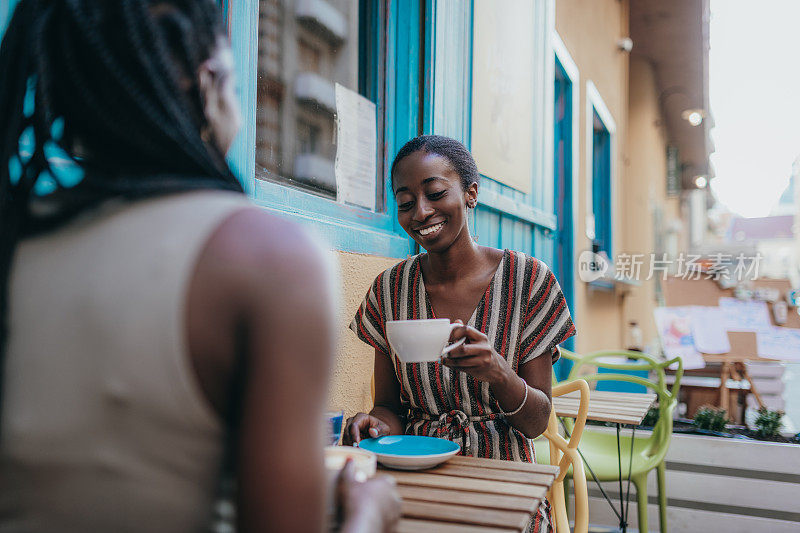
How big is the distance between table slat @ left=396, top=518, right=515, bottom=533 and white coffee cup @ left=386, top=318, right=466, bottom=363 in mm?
365

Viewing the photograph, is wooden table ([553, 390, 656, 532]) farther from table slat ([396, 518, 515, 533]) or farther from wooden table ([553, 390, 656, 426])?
table slat ([396, 518, 515, 533])

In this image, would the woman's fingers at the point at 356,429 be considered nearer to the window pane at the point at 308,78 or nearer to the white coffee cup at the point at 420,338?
the white coffee cup at the point at 420,338

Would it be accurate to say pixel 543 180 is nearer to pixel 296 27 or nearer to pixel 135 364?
pixel 296 27

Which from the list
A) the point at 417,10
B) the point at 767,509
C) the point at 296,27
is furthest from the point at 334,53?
the point at 767,509

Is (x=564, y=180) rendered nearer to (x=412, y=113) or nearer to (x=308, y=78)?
(x=412, y=113)

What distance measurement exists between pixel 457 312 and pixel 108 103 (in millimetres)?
1274

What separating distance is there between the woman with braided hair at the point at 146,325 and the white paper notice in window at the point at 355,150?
1750 mm

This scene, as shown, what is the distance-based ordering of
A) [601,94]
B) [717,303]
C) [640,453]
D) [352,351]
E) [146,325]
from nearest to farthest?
[146,325], [352,351], [640,453], [717,303], [601,94]

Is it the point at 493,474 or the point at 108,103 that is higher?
the point at 108,103

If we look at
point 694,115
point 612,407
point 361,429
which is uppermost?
point 694,115

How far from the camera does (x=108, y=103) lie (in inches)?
25.3

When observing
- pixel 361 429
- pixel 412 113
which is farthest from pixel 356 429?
pixel 412 113

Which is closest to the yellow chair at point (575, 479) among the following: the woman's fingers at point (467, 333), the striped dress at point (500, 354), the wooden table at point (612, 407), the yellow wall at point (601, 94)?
the wooden table at point (612, 407)

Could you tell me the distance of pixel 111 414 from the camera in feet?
1.87
